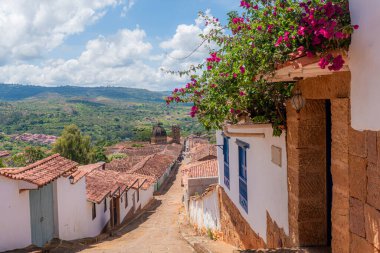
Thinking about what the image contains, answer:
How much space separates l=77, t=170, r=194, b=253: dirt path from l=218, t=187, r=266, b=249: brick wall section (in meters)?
1.16

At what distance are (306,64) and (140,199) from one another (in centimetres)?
2474

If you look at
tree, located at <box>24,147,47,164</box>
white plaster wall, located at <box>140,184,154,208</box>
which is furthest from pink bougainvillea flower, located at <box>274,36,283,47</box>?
tree, located at <box>24,147,47,164</box>

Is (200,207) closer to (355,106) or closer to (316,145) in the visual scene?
(316,145)

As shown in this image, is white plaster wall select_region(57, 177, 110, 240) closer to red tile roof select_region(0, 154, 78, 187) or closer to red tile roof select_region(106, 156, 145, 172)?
red tile roof select_region(0, 154, 78, 187)

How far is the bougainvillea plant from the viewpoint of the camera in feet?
10.7

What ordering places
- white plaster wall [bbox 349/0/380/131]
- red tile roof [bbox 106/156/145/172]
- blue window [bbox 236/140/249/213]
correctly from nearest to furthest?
white plaster wall [bbox 349/0/380/131]
blue window [bbox 236/140/249/213]
red tile roof [bbox 106/156/145/172]

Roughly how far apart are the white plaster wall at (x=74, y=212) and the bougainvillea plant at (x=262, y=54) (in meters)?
8.31

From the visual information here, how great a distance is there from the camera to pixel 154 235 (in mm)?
14906

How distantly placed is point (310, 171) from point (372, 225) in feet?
5.14

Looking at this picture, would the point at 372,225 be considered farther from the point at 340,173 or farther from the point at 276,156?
the point at 276,156

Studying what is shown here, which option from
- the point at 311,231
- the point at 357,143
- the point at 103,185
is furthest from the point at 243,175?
the point at 103,185

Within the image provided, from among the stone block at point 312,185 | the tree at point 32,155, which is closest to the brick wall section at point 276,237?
the stone block at point 312,185

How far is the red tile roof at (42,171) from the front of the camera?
9578 mm

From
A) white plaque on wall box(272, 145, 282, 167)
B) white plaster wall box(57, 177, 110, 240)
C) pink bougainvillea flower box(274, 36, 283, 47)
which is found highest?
pink bougainvillea flower box(274, 36, 283, 47)
